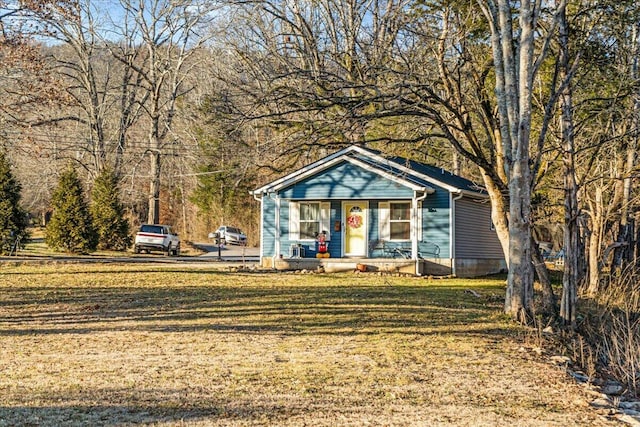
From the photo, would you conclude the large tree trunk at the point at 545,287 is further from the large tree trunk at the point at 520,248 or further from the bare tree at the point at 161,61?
the bare tree at the point at 161,61

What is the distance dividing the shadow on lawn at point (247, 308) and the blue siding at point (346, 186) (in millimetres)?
6006

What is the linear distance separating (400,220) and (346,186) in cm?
217

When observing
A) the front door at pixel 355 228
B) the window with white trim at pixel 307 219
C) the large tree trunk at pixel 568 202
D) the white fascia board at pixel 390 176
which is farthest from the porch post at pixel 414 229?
the large tree trunk at pixel 568 202

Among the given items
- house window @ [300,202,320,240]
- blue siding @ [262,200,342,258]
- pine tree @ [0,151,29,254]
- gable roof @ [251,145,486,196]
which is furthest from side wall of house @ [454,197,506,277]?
pine tree @ [0,151,29,254]

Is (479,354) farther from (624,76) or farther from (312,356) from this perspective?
(624,76)

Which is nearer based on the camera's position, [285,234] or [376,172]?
[376,172]

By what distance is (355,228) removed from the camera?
25.5 m

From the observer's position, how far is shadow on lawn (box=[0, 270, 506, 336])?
39.2ft

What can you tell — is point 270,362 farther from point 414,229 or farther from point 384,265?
point 414,229

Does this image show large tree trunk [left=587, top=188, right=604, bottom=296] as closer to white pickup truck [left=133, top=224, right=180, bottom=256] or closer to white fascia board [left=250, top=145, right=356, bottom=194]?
white fascia board [left=250, top=145, right=356, bottom=194]

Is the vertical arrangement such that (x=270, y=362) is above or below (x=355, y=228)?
below

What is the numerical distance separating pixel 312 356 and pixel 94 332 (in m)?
3.87

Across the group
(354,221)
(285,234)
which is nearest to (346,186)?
(354,221)

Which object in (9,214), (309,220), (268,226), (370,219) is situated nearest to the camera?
(370,219)
